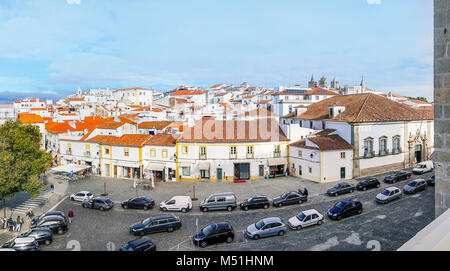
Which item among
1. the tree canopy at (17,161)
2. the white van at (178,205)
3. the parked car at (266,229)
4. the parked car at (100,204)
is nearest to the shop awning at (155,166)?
the parked car at (100,204)

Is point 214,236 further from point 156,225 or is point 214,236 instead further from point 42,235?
point 42,235

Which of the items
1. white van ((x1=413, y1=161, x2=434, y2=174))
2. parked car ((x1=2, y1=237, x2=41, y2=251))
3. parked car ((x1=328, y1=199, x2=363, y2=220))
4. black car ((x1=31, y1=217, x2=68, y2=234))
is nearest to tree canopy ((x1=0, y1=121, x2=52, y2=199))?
black car ((x1=31, y1=217, x2=68, y2=234))

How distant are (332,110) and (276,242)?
25.7 meters

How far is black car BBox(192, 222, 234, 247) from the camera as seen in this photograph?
51.8ft

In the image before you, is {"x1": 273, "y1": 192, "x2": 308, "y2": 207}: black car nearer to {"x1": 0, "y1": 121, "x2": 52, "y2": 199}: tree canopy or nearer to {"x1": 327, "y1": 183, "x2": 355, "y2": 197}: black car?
{"x1": 327, "y1": 183, "x2": 355, "y2": 197}: black car

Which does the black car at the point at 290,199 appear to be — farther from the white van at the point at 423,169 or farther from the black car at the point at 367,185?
the white van at the point at 423,169

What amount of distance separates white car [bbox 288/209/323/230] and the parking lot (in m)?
0.32

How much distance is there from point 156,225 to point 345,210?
12.8 m
